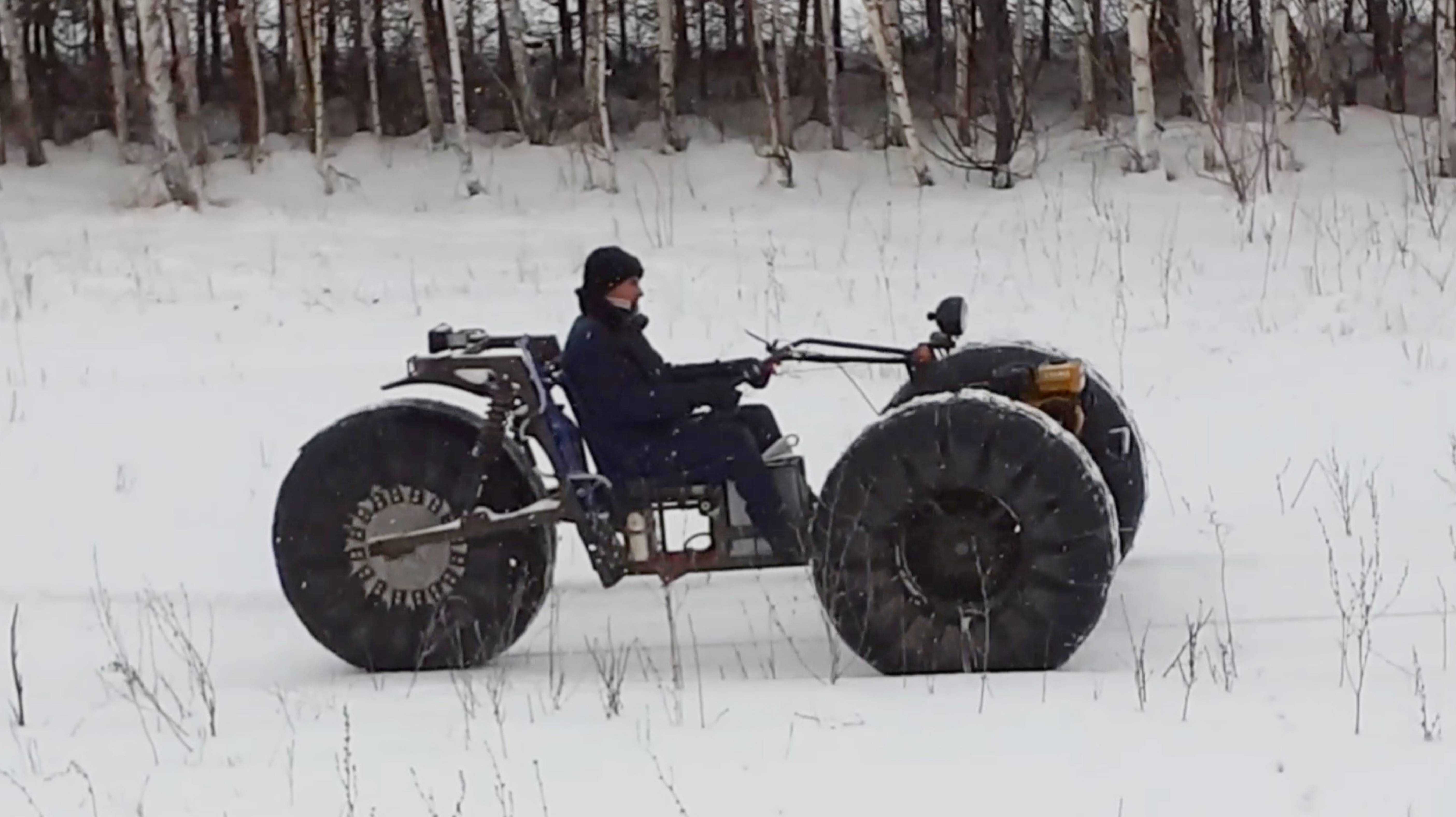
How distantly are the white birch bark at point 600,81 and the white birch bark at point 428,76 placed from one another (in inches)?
86.3

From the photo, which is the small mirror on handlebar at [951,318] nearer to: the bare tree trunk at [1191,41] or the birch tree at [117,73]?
the bare tree trunk at [1191,41]

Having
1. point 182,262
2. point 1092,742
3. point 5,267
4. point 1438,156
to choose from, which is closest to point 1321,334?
point 1092,742

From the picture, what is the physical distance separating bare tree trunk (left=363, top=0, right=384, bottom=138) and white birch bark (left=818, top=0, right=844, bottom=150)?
595cm

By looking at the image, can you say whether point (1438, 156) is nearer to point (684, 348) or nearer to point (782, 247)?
point (782, 247)

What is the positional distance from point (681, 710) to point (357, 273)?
33.3 ft

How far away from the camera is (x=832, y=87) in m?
21.5

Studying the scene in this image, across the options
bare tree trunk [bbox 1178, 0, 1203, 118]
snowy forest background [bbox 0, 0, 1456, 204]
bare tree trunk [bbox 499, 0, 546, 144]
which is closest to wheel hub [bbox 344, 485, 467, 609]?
snowy forest background [bbox 0, 0, 1456, 204]

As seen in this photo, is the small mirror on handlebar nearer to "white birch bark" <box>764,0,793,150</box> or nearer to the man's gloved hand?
the man's gloved hand

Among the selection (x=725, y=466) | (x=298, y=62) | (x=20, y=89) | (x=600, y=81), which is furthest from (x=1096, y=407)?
(x=20, y=89)

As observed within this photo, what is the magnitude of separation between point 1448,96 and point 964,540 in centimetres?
1277

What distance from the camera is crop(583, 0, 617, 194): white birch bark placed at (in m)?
19.1

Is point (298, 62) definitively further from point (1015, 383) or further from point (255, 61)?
point (1015, 383)

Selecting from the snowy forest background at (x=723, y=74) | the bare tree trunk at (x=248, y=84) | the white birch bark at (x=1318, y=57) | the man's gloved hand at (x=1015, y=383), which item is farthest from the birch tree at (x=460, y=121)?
the man's gloved hand at (x=1015, y=383)

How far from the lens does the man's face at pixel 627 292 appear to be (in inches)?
241
